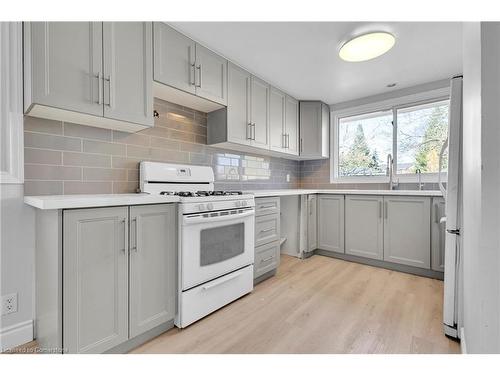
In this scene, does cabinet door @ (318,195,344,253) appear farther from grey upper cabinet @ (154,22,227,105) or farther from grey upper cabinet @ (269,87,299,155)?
grey upper cabinet @ (154,22,227,105)

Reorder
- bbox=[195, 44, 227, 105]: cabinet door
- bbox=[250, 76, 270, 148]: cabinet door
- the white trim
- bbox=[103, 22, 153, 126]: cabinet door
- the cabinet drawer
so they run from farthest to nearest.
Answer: bbox=[250, 76, 270, 148]: cabinet door < the cabinet drawer < bbox=[195, 44, 227, 105]: cabinet door < bbox=[103, 22, 153, 126]: cabinet door < the white trim

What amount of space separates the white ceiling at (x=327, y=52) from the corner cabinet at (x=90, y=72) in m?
0.46

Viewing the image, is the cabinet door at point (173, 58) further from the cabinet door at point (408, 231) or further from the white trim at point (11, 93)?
the cabinet door at point (408, 231)

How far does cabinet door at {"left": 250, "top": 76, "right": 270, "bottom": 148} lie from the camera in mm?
2630

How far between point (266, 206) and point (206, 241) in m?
0.87

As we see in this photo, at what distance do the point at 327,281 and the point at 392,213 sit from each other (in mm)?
1086

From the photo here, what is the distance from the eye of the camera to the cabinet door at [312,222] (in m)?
3.02

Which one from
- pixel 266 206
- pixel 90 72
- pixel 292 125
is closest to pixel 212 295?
pixel 266 206

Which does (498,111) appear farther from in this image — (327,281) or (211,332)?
(327,281)

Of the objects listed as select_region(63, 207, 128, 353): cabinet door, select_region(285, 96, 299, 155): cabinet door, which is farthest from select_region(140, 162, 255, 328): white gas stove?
select_region(285, 96, 299, 155): cabinet door

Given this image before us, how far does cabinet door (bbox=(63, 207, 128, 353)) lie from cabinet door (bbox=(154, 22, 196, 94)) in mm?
1113

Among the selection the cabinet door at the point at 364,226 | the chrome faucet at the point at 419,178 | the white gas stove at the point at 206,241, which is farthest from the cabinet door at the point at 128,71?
the chrome faucet at the point at 419,178

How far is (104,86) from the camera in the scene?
57.8 inches

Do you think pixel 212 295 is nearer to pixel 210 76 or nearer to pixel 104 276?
pixel 104 276
